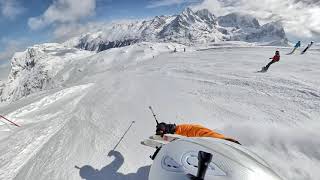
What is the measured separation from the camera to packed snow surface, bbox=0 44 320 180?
7395mm

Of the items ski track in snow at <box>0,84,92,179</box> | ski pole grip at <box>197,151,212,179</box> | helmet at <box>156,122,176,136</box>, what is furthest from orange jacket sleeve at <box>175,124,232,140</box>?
ski track in snow at <box>0,84,92,179</box>

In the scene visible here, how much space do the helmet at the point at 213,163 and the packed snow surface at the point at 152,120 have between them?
55 centimetres

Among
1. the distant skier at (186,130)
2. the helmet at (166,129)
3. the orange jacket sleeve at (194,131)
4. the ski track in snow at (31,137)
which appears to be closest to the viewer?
the orange jacket sleeve at (194,131)

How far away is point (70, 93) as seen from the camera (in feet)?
49.0

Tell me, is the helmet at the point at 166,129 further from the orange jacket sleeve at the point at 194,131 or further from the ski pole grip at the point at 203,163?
the ski pole grip at the point at 203,163

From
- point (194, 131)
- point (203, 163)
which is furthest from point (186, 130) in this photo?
point (203, 163)

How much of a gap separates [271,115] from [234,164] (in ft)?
21.0

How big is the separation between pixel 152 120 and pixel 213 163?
6.35 m

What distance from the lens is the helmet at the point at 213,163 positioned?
3723mm

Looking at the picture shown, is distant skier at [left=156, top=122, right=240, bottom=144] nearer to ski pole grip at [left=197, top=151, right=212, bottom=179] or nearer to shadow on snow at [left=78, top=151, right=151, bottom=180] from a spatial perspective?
shadow on snow at [left=78, top=151, right=151, bottom=180]

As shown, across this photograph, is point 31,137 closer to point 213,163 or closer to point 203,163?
point 213,163

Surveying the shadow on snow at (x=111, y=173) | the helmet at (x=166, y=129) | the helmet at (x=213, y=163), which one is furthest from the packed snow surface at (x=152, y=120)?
the helmet at (x=166, y=129)

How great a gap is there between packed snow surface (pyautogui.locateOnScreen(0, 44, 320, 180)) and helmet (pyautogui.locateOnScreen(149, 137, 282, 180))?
0.55m

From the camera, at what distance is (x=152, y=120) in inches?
402
